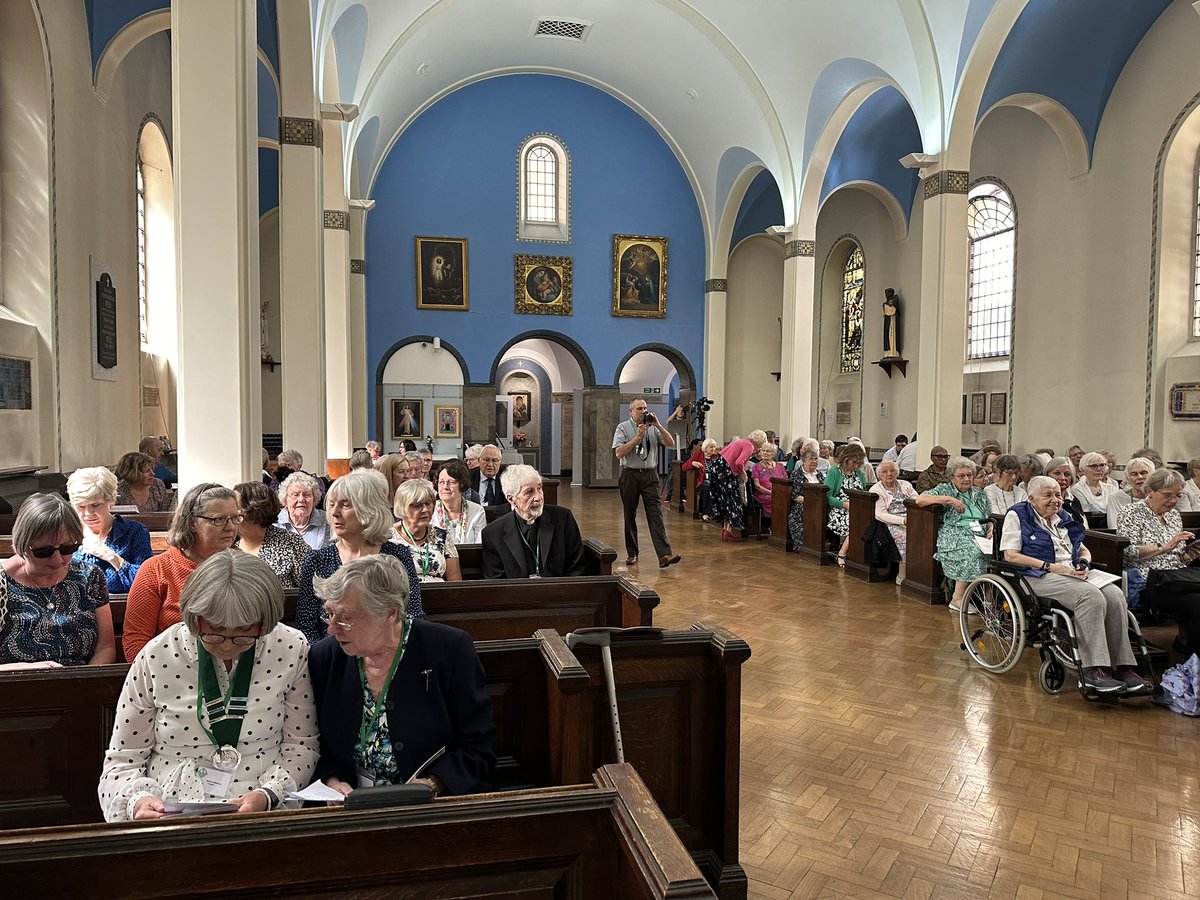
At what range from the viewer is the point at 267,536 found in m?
3.79

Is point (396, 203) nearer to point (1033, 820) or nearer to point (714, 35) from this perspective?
point (714, 35)

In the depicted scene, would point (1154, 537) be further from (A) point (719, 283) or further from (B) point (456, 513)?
(A) point (719, 283)

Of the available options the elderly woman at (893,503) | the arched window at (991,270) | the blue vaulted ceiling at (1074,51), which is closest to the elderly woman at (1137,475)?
the elderly woman at (893,503)

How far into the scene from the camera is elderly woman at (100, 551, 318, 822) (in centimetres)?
208

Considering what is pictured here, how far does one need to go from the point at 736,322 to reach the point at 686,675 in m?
18.9

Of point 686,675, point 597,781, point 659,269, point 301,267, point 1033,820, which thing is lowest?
point 1033,820

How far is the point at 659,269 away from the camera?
1938cm

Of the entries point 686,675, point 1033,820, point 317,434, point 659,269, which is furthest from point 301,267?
point 659,269

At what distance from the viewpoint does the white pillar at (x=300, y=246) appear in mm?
8508

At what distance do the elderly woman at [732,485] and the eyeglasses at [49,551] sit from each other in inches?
358

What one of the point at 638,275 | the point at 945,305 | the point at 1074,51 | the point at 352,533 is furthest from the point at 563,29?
→ the point at 352,533

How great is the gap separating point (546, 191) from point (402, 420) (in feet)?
20.4

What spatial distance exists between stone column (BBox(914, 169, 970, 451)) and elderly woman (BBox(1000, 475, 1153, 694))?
5761 millimetres

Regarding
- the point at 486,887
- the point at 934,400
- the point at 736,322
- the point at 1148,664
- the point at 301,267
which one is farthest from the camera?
the point at 736,322
